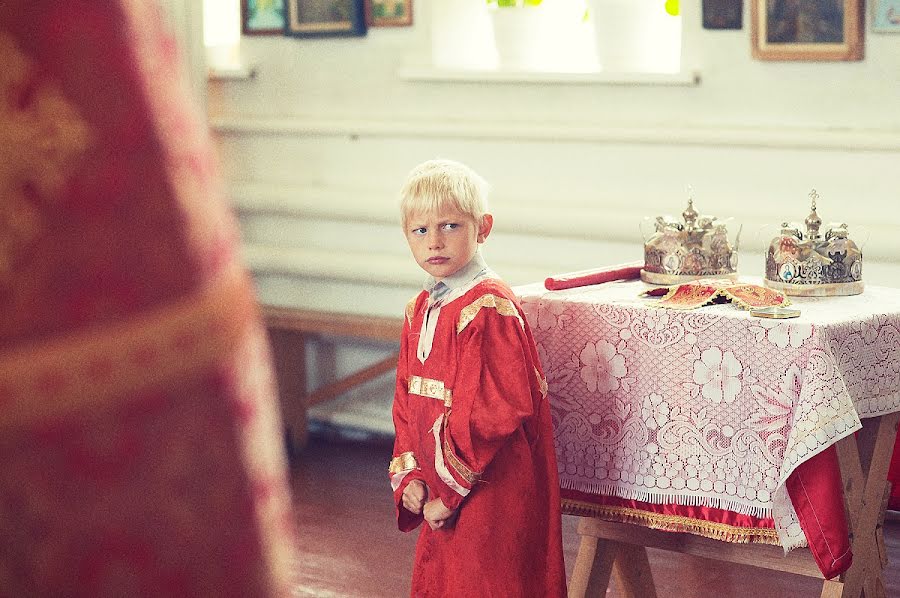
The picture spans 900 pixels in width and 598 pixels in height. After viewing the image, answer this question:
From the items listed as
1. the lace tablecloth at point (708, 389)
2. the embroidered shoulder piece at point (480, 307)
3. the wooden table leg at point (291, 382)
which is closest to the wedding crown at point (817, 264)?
the lace tablecloth at point (708, 389)

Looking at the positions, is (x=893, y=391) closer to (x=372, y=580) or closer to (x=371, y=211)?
(x=372, y=580)

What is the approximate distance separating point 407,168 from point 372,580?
203cm

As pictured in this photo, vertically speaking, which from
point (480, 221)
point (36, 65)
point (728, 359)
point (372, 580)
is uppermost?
point (36, 65)

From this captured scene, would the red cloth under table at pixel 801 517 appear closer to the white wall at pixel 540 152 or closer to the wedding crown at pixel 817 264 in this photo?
the wedding crown at pixel 817 264

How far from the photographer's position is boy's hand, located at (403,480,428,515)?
8.88 feet

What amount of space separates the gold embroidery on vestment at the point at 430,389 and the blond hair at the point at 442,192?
1.13ft

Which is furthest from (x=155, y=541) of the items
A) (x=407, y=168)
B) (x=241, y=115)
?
(x=241, y=115)

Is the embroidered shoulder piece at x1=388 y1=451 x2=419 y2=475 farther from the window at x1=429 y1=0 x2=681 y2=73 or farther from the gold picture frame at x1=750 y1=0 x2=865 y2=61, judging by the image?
the window at x1=429 y1=0 x2=681 y2=73

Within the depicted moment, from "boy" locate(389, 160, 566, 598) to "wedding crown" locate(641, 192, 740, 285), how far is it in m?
0.51

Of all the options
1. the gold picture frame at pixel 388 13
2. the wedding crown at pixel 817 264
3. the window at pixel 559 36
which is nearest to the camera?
the wedding crown at pixel 817 264

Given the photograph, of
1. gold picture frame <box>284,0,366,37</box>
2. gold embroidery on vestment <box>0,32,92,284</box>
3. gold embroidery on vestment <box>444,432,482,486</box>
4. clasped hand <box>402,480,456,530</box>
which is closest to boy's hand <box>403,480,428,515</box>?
clasped hand <box>402,480,456,530</box>

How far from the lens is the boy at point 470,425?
259 centimetres

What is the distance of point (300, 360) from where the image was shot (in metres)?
5.75

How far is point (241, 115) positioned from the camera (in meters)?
5.86
